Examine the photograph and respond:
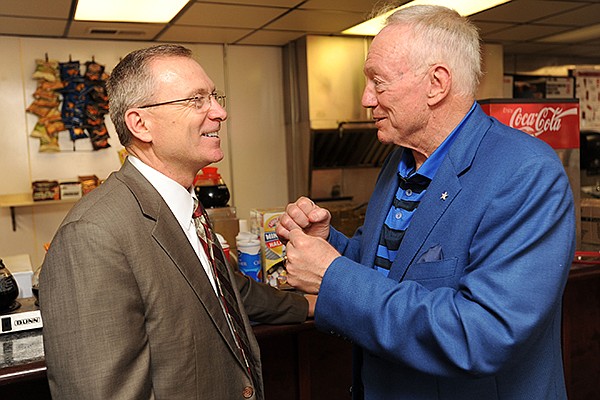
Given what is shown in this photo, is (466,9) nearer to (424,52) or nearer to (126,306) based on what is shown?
(424,52)

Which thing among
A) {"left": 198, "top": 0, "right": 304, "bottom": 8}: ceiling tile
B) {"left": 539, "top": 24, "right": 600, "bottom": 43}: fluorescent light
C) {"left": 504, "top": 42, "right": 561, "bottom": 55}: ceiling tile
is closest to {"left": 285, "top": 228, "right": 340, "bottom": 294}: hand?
{"left": 198, "top": 0, "right": 304, "bottom": 8}: ceiling tile

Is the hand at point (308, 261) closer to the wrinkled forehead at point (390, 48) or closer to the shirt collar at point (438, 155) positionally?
the shirt collar at point (438, 155)

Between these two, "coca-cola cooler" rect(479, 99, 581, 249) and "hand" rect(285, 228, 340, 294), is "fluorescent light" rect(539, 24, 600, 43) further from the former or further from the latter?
"hand" rect(285, 228, 340, 294)

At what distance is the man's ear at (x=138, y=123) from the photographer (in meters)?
1.39

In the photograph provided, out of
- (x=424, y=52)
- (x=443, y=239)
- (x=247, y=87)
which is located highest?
(x=247, y=87)

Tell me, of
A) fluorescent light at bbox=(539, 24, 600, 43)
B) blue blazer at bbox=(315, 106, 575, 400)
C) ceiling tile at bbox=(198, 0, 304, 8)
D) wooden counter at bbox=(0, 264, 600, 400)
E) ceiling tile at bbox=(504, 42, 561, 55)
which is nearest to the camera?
blue blazer at bbox=(315, 106, 575, 400)

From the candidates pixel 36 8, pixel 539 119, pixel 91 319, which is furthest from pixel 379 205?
pixel 36 8

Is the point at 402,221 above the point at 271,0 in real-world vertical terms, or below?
below

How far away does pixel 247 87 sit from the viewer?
5.18 metres

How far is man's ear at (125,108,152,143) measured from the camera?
1.39m

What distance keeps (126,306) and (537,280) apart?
81 cm

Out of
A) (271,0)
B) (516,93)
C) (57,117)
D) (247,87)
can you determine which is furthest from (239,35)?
(516,93)

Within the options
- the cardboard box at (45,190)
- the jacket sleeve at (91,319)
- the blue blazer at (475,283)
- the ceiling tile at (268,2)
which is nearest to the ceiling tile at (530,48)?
the ceiling tile at (268,2)

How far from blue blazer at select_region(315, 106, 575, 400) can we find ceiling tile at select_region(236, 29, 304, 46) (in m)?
3.63
